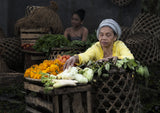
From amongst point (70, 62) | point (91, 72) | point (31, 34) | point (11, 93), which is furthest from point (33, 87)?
point (31, 34)

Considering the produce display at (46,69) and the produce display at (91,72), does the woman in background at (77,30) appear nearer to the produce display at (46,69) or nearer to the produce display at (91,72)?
the produce display at (46,69)

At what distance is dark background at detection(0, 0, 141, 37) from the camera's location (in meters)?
6.72

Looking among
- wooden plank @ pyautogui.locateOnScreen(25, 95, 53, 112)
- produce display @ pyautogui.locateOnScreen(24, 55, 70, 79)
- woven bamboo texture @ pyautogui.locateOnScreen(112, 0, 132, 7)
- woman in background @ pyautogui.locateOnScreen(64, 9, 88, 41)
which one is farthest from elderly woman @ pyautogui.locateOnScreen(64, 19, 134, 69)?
woven bamboo texture @ pyautogui.locateOnScreen(112, 0, 132, 7)

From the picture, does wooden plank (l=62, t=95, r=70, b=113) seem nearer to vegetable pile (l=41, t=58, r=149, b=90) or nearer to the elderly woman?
vegetable pile (l=41, t=58, r=149, b=90)

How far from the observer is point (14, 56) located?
18.5ft

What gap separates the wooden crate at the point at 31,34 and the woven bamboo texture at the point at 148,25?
2.16m

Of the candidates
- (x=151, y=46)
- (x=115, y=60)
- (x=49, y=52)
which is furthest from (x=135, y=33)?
(x=115, y=60)

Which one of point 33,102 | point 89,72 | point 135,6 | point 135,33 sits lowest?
point 33,102

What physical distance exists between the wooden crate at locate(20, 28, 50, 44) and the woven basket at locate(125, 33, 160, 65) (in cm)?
207

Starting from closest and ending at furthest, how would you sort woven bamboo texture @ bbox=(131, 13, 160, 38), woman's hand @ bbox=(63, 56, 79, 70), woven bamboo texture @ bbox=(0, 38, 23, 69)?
woman's hand @ bbox=(63, 56, 79, 70) → woven bamboo texture @ bbox=(131, 13, 160, 38) → woven bamboo texture @ bbox=(0, 38, 23, 69)

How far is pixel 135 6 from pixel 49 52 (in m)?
3.17

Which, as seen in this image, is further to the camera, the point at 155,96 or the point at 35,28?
the point at 35,28

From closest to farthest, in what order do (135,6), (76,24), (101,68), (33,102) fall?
1. (101,68)
2. (33,102)
3. (76,24)
4. (135,6)

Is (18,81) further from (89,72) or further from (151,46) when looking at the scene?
(151,46)
